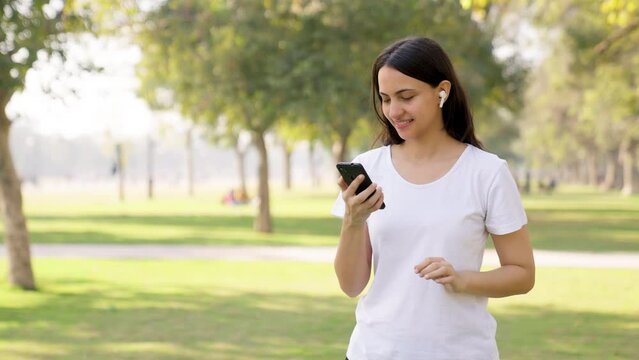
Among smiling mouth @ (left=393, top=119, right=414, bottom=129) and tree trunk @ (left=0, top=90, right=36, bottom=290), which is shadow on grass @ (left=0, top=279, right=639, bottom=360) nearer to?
tree trunk @ (left=0, top=90, right=36, bottom=290)

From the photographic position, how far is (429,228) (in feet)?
9.00

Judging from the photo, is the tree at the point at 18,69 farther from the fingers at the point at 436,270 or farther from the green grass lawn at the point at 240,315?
the fingers at the point at 436,270

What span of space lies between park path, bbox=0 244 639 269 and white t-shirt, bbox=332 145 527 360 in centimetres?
1284

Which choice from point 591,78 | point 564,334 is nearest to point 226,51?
point 564,334

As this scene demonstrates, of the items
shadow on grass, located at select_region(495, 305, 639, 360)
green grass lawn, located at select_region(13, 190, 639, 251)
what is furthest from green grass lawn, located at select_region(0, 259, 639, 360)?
green grass lawn, located at select_region(13, 190, 639, 251)

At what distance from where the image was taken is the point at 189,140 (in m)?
63.3

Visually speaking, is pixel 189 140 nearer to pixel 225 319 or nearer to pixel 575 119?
pixel 575 119

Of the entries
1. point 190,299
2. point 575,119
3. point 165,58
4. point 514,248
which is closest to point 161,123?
point 165,58

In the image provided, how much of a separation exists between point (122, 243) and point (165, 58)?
16.8ft

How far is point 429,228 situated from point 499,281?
273 millimetres

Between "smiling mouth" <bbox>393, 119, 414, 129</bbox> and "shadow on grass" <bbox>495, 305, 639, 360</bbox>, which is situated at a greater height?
"smiling mouth" <bbox>393, 119, 414, 129</bbox>

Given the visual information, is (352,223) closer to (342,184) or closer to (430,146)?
(342,184)

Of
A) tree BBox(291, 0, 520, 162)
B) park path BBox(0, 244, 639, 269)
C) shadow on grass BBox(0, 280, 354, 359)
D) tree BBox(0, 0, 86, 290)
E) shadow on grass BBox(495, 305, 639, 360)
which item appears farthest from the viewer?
tree BBox(291, 0, 520, 162)

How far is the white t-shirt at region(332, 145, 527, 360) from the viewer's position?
2.75 meters
